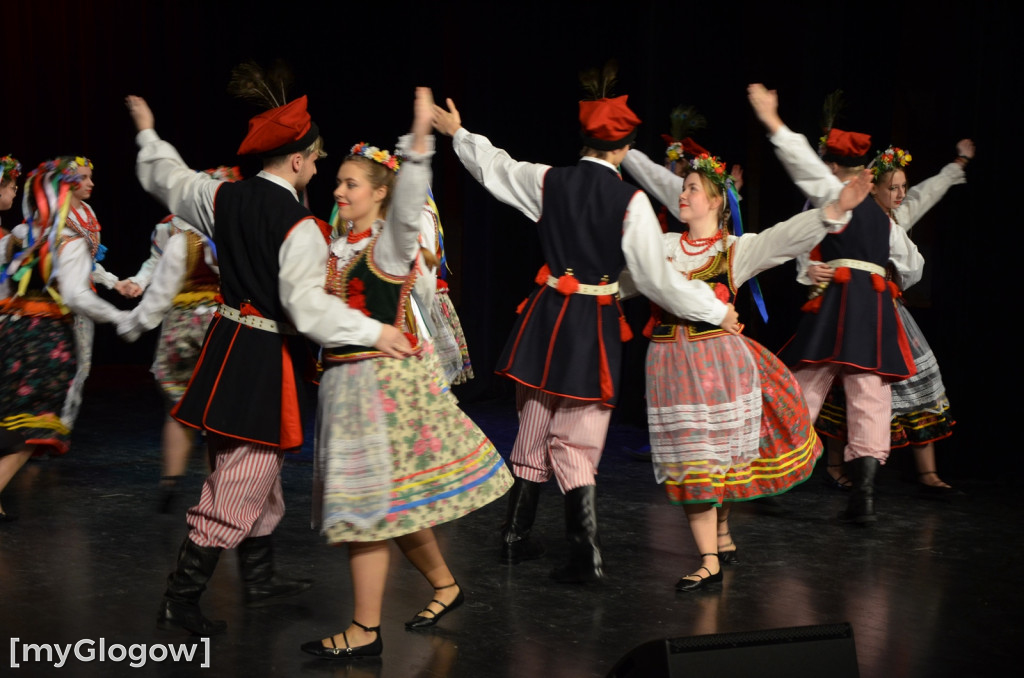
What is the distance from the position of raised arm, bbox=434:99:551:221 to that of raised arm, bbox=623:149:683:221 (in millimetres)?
564

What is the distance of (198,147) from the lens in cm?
821

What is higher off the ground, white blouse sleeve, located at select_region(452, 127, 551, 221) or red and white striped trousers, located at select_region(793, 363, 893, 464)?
white blouse sleeve, located at select_region(452, 127, 551, 221)

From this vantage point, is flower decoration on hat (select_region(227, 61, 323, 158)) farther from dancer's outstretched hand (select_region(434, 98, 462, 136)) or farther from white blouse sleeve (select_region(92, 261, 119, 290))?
white blouse sleeve (select_region(92, 261, 119, 290))

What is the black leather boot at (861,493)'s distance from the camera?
4.31m

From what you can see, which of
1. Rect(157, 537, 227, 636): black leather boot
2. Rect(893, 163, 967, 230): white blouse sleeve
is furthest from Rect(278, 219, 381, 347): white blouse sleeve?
Rect(893, 163, 967, 230): white blouse sleeve

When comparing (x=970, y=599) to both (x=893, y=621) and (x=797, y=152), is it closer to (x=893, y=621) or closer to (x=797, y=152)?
(x=893, y=621)

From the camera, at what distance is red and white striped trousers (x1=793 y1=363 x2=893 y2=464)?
4402 millimetres

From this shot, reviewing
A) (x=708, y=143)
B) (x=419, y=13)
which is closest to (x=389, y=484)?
(x=708, y=143)

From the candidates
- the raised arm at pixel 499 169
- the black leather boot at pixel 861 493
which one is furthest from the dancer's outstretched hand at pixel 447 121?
the black leather boot at pixel 861 493

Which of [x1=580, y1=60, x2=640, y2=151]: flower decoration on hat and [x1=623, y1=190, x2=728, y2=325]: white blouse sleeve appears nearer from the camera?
[x1=623, y1=190, x2=728, y2=325]: white blouse sleeve

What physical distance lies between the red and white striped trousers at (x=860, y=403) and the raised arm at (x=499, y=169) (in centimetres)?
143

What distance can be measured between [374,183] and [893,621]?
1929 mm

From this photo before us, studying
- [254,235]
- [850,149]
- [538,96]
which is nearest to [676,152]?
[850,149]

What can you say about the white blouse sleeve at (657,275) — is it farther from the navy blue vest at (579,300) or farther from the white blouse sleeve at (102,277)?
the white blouse sleeve at (102,277)
